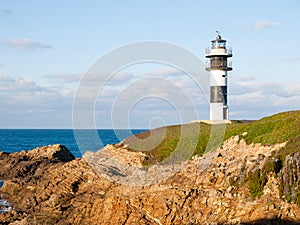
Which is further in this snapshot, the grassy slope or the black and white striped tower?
the black and white striped tower

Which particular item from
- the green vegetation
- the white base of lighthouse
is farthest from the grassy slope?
the white base of lighthouse

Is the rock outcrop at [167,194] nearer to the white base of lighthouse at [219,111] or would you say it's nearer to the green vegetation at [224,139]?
the green vegetation at [224,139]

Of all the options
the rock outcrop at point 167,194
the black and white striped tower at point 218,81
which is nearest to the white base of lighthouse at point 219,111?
the black and white striped tower at point 218,81

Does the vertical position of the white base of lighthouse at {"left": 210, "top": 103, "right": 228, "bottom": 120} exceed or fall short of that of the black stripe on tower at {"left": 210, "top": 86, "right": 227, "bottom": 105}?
it falls short

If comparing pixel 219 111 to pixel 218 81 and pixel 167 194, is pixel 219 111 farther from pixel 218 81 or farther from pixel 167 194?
pixel 167 194

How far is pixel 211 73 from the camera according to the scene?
4603 cm

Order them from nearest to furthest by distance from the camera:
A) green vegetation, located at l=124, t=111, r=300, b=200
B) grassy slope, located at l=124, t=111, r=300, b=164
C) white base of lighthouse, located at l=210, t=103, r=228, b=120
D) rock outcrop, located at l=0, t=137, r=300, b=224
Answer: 1. rock outcrop, located at l=0, t=137, r=300, b=224
2. green vegetation, located at l=124, t=111, r=300, b=200
3. grassy slope, located at l=124, t=111, r=300, b=164
4. white base of lighthouse, located at l=210, t=103, r=228, b=120

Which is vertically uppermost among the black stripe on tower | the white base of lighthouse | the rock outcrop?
the black stripe on tower

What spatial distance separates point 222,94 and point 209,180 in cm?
1832

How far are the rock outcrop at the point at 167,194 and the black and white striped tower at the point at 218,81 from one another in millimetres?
10961

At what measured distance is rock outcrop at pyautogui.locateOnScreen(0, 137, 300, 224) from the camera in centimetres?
2483

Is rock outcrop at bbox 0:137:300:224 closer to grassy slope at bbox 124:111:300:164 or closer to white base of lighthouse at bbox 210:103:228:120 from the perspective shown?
grassy slope at bbox 124:111:300:164

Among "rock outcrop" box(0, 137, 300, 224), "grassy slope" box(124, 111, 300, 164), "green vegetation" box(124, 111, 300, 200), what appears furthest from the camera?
"grassy slope" box(124, 111, 300, 164)

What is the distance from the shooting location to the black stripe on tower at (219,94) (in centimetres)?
4544
